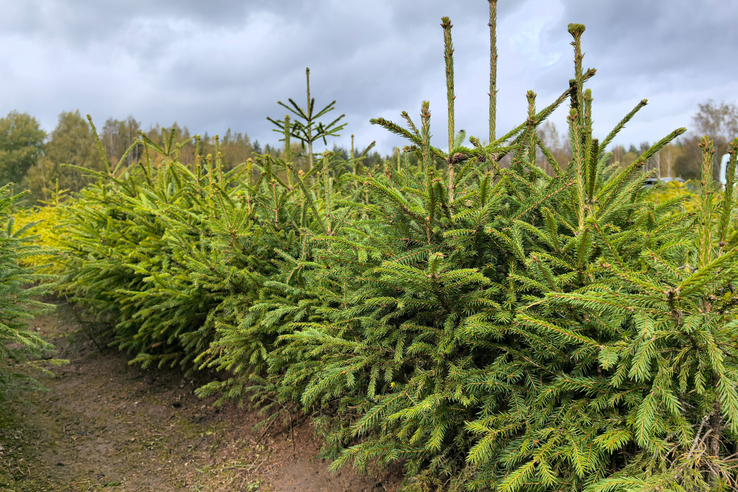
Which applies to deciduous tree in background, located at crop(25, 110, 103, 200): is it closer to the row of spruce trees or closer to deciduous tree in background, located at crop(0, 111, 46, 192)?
deciduous tree in background, located at crop(0, 111, 46, 192)

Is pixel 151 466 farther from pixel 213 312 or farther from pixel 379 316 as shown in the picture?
pixel 379 316

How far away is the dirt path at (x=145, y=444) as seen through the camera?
3.35 m

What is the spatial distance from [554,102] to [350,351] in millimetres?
1800

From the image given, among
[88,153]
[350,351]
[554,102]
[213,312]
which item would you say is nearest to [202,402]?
[213,312]

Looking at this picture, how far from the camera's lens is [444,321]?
229 centimetres

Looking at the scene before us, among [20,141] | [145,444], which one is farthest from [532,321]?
[20,141]

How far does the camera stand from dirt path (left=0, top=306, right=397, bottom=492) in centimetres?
335

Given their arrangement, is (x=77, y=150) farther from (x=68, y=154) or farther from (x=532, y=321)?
(x=532, y=321)

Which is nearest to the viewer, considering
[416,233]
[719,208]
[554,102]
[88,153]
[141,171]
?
[719,208]

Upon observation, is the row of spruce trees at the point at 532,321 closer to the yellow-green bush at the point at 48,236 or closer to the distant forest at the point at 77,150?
the yellow-green bush at the point at 48,236

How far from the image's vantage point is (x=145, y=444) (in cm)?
394

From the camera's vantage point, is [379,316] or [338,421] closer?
[379,316]

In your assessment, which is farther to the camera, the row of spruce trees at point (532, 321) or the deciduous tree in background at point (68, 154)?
the deciduous tree in background at point (68, 154)

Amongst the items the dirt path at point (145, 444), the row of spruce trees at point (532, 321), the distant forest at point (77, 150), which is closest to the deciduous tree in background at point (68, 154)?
the distant forest at point (77, 150)
